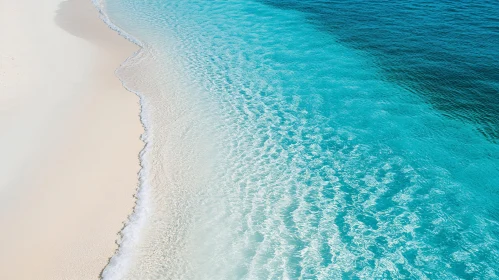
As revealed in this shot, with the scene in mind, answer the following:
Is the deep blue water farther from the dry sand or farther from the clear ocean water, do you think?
the dry sand

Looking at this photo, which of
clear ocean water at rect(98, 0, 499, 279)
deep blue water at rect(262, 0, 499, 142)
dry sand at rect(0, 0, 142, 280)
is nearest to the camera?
dry sand at rect(0, 0, 142, 280)

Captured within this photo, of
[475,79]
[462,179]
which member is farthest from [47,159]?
[475,79]

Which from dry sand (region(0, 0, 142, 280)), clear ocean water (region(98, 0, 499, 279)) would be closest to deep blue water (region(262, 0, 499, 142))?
clear ocean water (region(98, 0, 499, 279))

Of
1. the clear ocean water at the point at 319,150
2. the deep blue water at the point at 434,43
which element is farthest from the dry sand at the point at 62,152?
the deep blue water at the point at 434,43

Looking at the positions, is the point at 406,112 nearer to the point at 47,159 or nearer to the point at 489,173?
the point at 489,173

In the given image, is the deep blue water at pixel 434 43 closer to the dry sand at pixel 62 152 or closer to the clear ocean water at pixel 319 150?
the clear ocean water at pixel 319 150

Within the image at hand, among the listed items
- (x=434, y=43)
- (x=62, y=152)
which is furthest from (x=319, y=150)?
(x=434, y=43)
